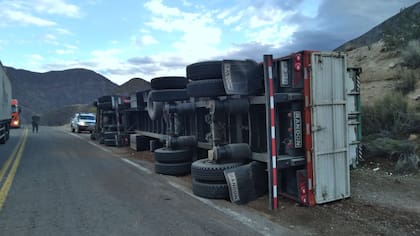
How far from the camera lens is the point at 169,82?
9820 mm

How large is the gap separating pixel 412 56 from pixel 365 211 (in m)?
12.1

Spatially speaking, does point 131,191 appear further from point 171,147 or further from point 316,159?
point 316,159

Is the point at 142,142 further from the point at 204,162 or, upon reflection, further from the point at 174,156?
the point at 204,162

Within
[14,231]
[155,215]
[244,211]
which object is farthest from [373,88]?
[14,231]

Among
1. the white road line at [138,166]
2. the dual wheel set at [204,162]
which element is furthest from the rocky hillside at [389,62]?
the white road line at [138,166]

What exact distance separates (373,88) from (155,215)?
11.6 m

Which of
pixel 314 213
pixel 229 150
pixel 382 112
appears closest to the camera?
pixel 314 213

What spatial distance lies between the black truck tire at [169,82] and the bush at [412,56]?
10599 mm

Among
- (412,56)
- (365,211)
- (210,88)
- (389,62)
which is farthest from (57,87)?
(365,211)

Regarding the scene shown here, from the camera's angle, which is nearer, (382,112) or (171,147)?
(171,147)

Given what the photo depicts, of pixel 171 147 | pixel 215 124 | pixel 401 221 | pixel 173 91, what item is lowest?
pixel 401 221

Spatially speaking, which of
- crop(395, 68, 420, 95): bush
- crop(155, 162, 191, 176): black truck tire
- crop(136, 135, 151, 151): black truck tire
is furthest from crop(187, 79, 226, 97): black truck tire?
crop(395, 68, 420, 95): bush

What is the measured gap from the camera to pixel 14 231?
4957 mm

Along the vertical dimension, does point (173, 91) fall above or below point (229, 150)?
above
